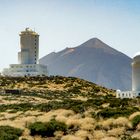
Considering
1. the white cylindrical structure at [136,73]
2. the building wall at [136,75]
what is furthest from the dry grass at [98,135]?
the building wall at [136,75]

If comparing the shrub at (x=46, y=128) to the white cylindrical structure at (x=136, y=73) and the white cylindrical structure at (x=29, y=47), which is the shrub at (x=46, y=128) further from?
the white cylindrical structure at (x=29, y=47)

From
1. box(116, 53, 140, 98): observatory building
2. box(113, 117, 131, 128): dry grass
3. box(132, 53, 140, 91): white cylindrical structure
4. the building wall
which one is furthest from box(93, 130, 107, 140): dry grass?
the building wall

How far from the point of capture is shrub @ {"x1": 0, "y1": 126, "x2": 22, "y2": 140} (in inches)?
974

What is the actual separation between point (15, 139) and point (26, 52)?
153721 mm

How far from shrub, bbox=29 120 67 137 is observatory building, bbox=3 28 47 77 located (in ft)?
417

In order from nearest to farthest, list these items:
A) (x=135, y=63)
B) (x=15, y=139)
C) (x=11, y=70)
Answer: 1. (x=15, y=139)
2. (x=135, y=63)
3. (x=11, y=70)

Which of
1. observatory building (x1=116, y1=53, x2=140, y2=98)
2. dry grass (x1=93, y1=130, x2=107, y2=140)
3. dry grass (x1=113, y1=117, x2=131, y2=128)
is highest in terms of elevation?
observatory building (x1=116, y1=53, x2=140, y2=98)

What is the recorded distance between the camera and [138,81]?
82.2 metres

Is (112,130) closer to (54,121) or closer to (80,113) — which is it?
(54,121)

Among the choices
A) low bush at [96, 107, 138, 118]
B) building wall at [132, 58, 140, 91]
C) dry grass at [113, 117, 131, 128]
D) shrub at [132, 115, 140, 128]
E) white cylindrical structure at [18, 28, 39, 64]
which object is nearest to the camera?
shrub at [132, 115, 140, 128]

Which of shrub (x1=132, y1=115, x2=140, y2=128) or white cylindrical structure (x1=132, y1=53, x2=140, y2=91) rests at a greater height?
white cylindrical structure (x1=132, y1=53, x2=140, y2=91)

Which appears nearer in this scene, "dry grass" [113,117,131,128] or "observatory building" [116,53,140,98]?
"dry grass" [113,117,131,128]

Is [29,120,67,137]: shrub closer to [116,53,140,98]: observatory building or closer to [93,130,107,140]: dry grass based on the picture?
[93,130,107,140]: dry grass

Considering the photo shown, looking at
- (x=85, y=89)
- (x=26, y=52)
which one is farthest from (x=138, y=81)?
(x=26, y=52)
